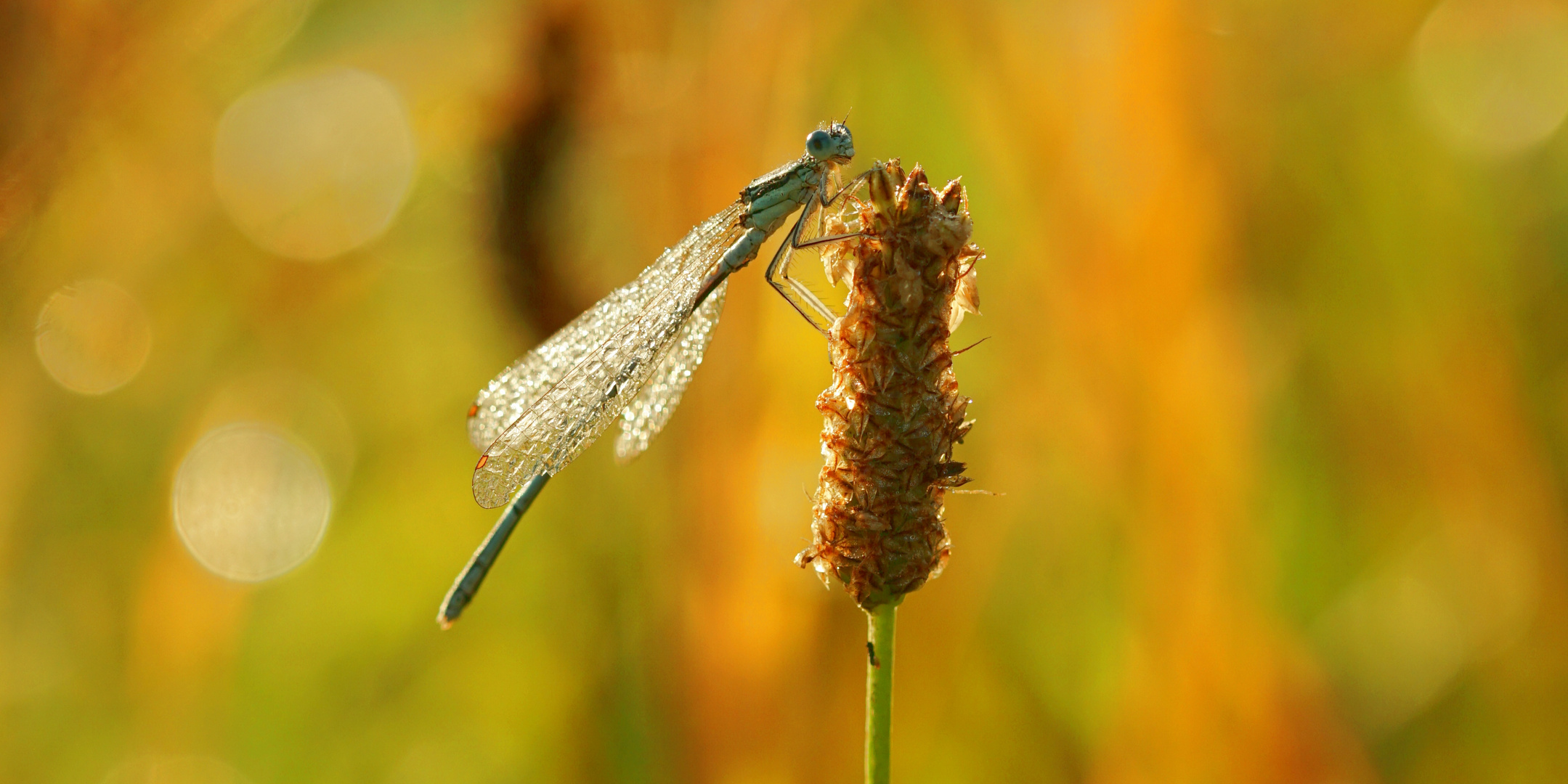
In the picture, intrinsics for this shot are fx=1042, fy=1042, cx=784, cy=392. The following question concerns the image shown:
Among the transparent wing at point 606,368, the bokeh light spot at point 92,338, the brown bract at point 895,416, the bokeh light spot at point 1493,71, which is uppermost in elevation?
the bokeh light spot at point 1493,71

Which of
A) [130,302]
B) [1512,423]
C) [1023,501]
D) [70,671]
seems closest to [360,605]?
[70,671]

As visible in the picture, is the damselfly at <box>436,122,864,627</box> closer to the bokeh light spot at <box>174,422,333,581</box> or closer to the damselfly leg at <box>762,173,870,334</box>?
the damselfly leg at <box>762,173,870,334</box>

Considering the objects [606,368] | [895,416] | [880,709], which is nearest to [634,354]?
[606,368]

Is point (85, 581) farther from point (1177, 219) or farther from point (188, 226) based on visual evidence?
point (1177, 219)

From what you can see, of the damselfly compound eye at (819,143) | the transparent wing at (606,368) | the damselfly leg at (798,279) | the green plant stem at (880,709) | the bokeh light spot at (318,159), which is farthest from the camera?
the bokeh light spot at (318,159)

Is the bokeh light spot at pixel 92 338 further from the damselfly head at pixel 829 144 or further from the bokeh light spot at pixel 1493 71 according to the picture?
the bokeh light spot at pixel 1493 71

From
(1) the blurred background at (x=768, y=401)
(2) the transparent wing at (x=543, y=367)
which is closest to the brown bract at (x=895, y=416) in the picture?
(1) the blurred background at (x=768, y=401)

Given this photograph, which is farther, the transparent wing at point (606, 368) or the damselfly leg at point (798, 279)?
the damselfly leg at point (798, 279)
